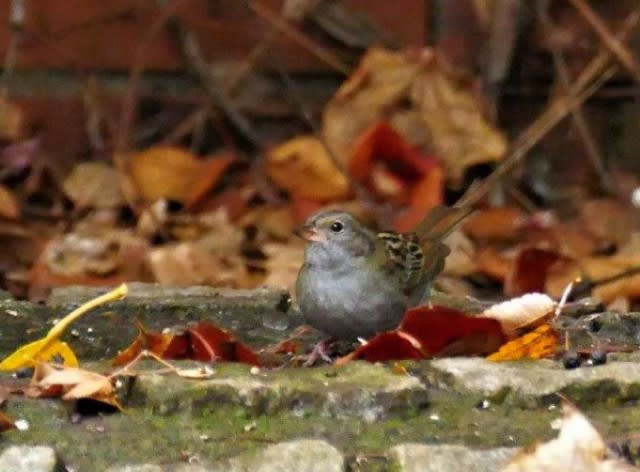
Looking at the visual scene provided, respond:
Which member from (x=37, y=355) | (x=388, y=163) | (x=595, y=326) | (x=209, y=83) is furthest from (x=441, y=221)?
(x=37, y=355)

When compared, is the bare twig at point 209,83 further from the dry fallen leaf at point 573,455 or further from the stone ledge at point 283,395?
the dry fallen leaf at point 573,455

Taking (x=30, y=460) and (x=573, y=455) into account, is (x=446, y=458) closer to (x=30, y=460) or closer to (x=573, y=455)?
(x=573, y=455)

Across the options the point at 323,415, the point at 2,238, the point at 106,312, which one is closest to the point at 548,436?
the point at 323,415

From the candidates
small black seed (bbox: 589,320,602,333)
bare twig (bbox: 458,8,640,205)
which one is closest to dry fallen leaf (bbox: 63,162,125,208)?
bare twig (bbox: 458,8,640,205)

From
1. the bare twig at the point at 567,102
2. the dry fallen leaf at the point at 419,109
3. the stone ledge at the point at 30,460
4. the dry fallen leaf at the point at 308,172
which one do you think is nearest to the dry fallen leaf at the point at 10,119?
the dry fallen leaf at the point at 308,172

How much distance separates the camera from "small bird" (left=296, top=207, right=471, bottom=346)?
3375 millimetres

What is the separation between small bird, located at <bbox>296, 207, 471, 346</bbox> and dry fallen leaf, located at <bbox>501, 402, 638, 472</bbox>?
129 cm

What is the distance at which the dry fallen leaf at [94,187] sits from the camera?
16.8ft

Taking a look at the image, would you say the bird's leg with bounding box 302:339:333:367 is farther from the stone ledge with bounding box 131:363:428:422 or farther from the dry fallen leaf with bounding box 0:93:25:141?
the dry fallen leaf with bounding box 0:93:25:141

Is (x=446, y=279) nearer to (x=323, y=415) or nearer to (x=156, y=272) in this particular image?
(x=156, y=272)

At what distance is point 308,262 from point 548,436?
132 centimetres

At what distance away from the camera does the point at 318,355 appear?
3.00 m

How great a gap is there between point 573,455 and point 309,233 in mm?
1769

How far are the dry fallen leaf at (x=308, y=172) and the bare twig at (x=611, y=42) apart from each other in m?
0.90
